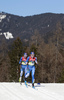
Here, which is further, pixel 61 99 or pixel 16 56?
pixel 16 56

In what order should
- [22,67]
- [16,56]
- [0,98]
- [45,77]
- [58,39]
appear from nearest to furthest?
[0,98] < [22,67] < [16,56] < [58,39] < [45,77]

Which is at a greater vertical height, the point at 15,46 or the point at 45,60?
the point at 15,46

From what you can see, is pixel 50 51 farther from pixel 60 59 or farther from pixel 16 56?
pixel 16 56

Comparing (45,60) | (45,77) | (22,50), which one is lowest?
(45,77)

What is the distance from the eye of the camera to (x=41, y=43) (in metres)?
58.0

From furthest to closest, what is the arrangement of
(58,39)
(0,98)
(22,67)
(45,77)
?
(45,77) < (58,39) < (22,67) < (0,98)

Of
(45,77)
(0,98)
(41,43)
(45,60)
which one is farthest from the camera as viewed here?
(41,43)

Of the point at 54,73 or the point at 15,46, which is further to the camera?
the point at 54,73

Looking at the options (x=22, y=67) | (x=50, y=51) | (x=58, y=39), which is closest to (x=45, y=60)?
(x=50, y=51)

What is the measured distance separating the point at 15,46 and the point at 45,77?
A: 40.8 ft

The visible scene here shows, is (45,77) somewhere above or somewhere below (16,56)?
below

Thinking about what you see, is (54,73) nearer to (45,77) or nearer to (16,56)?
(45,77)

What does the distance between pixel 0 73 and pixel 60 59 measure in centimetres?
1614

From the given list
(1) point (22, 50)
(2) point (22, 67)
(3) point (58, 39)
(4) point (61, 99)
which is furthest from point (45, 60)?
(4) point (61, 99)
